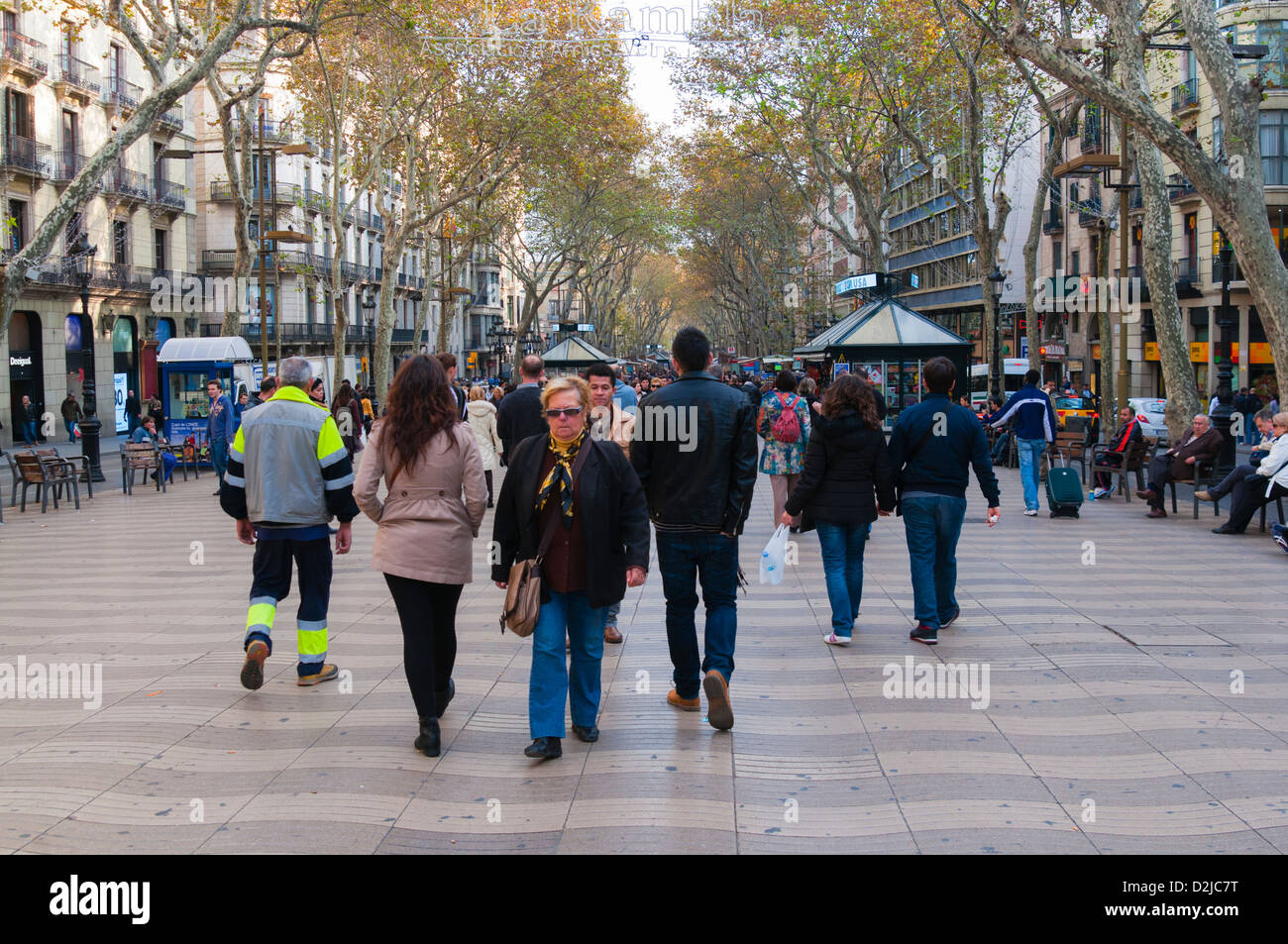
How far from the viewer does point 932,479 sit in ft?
25.0

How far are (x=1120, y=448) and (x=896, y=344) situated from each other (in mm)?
3711

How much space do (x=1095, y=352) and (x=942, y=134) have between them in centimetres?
1841

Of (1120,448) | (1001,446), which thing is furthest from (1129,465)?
(1001,446)

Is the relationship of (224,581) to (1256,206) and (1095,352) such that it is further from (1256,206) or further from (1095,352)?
(1095,352)

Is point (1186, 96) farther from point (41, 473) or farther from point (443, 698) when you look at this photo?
point (443, 698)

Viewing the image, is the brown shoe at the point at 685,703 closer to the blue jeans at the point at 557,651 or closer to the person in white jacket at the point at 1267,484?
the blue jeans at the point at 557,651

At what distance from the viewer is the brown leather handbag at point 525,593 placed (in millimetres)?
5051

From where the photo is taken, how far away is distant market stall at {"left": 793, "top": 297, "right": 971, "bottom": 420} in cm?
1869

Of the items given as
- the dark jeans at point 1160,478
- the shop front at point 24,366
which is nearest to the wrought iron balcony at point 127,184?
the shop front at point 24,366

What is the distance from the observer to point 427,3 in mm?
21172

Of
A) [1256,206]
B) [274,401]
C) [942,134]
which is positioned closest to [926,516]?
[274,401]

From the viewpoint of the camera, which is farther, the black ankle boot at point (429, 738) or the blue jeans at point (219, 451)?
the blue jeans at point (219, 451)

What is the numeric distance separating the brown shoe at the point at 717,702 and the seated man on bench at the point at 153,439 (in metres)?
16.5

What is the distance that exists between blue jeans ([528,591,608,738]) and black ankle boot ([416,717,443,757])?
1.36 ft
